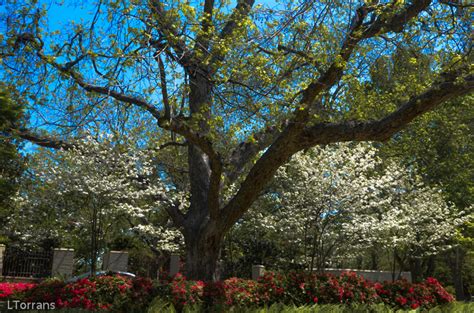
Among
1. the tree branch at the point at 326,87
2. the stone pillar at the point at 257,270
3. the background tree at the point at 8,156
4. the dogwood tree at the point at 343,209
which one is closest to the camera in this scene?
the tree branch at the point at 326,87

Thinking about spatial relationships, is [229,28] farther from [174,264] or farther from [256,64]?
[174,264]

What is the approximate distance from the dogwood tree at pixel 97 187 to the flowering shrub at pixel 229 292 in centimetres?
552

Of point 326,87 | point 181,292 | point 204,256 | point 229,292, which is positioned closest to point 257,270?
point 204,256

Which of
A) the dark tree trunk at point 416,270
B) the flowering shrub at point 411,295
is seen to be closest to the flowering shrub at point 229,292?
the flowering shrub at point 411,295

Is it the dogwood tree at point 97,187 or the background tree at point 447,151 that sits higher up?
the background tree at point 447,151

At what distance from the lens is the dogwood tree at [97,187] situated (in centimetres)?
1631

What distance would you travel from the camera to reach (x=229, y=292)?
970 centimetres

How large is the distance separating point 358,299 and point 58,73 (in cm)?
807

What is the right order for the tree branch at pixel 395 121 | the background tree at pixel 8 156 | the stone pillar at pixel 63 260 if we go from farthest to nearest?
the stone pillar at pixel 63 260, the background tree at pixel 8 156, the tree branch at pixel 395 121

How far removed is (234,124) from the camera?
997 centimetres

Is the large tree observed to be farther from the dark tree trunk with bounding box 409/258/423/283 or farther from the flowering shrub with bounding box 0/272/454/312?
the dark tree trunk with bounding box 409/258/423/283

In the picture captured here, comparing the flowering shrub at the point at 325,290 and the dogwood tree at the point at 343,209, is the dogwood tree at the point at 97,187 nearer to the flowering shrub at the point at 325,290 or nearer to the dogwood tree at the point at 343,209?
the dogwood tree at the point at 343,209

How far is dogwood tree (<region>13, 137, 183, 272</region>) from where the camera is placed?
16312mm

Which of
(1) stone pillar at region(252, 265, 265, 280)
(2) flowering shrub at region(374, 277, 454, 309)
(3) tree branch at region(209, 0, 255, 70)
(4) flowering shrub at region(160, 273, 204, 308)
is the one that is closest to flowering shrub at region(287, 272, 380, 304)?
(2) flowering shrub at region(374, 277, 454, 309)
